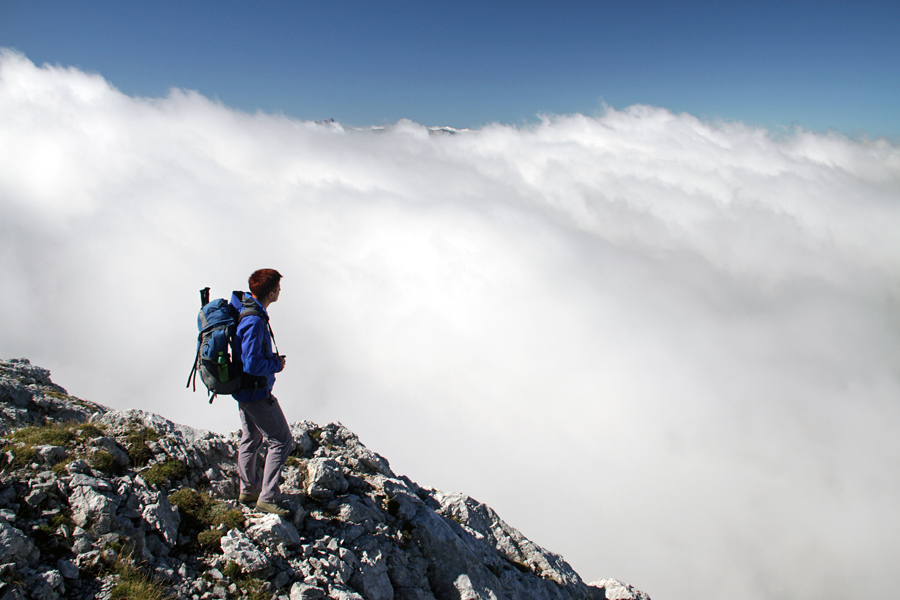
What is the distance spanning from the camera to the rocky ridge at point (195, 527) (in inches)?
258

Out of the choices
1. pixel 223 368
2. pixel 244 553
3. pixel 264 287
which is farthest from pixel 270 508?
pixel 264 287

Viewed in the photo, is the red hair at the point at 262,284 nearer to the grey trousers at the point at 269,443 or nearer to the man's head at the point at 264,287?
the man's head at the point at 264,287

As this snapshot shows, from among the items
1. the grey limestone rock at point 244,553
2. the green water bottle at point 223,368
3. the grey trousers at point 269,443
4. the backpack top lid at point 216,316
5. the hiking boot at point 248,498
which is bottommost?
the grey limestone rock at point 244,553

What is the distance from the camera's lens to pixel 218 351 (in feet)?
24.4

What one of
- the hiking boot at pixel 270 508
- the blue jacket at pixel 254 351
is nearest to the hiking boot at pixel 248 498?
the hiking boot at pixel 270 508

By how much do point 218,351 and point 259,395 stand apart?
1.14 m

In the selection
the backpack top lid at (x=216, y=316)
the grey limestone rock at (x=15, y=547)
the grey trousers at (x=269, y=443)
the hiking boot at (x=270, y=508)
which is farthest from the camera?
the hiking boot at (x=270, y=508)

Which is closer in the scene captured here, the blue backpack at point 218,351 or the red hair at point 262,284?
the blue backpack at point 218,351

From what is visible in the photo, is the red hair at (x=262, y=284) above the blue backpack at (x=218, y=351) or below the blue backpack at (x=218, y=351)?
above

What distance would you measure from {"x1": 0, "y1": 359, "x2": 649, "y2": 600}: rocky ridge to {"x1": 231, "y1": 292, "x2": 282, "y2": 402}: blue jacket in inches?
97.6

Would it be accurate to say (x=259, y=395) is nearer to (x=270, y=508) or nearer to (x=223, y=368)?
(x=223, y=368)

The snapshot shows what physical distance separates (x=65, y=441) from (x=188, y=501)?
2.75 meters

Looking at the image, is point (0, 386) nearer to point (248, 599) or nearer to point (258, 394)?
point (258, 394)

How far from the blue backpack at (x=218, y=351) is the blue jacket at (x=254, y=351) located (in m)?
0.12
